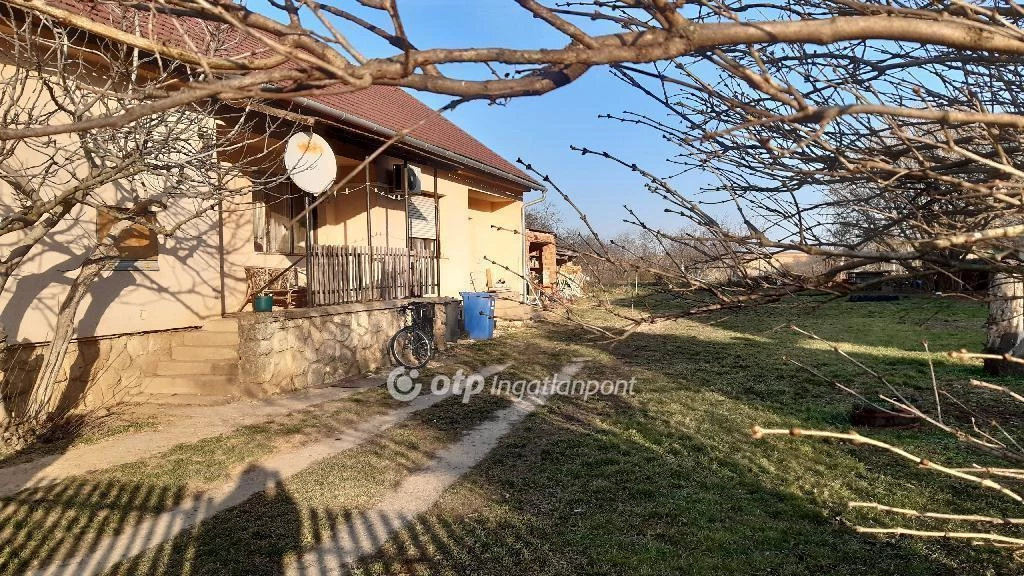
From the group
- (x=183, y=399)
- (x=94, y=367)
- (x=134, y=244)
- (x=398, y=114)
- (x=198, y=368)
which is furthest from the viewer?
(x=398, y=114)

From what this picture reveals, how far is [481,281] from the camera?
16.9m

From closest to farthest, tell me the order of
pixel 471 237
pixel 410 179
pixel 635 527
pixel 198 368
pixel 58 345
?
pixel 635 527
pixel 58 345
pixel 198 368
pixel 410 179
pixel 471 237

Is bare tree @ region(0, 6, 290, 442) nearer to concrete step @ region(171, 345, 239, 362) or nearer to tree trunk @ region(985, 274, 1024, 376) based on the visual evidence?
concrete step @ region(171, 345, 239, 362)

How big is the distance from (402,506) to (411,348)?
20.5 feet

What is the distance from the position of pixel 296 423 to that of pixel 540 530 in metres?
3.72

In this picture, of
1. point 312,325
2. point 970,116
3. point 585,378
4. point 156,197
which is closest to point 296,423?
point 312,325

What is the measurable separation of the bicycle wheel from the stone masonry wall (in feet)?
1.10

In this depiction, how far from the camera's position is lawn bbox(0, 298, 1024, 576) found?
11.6 feet

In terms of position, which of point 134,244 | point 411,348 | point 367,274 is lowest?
point 411,348

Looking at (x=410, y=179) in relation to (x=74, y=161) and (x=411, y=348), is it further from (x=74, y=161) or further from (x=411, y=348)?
(x=74, y=161)

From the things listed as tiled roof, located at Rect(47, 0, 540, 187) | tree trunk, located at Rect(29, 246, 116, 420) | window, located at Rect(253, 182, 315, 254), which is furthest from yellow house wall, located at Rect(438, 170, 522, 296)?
tree trunk, located at Rect(29, 246, 116, 420)

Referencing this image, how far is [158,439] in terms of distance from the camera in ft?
19.9

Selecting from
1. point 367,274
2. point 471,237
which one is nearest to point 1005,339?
point 367,274

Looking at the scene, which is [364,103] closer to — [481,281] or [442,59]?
[481,281]
